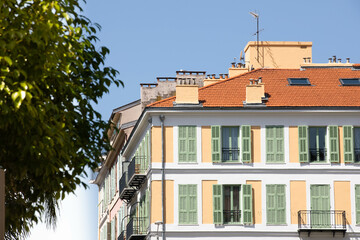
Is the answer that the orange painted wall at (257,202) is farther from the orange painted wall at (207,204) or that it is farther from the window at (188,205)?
the window at (188,205)

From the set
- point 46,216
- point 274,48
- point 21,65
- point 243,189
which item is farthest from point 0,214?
point 274,48

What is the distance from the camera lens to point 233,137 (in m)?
48.1

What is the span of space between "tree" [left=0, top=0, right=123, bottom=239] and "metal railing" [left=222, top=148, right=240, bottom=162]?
28.3 metres

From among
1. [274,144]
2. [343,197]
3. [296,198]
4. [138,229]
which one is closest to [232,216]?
[296,198]

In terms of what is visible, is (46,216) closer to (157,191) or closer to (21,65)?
(21,65)

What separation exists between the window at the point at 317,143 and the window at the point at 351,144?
44 cm

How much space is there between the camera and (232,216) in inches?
1858

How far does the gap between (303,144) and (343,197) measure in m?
3.08

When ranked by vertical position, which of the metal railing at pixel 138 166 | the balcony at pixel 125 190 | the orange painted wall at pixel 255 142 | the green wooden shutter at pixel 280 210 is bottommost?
the green wooden shutter at pixel 280 210

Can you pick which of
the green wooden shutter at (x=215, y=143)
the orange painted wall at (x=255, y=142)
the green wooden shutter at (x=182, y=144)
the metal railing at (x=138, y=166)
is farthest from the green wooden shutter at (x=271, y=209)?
the metal railing at (x=138, y=166)

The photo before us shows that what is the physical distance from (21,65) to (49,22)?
35.8 inches

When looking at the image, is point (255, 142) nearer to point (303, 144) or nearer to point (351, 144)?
point (303, 144)

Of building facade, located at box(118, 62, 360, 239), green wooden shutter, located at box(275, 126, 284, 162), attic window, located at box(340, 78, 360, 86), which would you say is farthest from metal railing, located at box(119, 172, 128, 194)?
attic window, located at box(340, 78, 360, 86)

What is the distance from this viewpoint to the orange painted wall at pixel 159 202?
4753 cm
